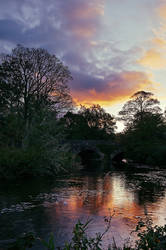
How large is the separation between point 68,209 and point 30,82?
26.7m

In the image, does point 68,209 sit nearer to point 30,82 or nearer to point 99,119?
point 30,82

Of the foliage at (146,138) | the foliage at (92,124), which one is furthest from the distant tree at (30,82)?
the foliage at (92,124)

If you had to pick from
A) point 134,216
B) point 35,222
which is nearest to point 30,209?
point 35,222

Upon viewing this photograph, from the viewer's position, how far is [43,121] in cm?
2561

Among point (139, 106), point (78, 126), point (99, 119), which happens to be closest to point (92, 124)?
point (99, 119)

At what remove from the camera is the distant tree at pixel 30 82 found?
117 ft

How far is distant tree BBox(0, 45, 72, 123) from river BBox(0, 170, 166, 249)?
738 inches

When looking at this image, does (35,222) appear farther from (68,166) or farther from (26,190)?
(68,166)

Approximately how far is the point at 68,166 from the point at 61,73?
13.7 m

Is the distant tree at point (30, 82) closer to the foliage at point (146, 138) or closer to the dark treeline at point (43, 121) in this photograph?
the dark treeline at point (43, 121)

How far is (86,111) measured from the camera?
296 feet

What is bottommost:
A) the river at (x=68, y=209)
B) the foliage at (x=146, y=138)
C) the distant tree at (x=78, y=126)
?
the river at (x=68, y=209)

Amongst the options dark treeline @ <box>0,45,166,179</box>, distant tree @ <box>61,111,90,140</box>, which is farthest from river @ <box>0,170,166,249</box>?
distant tree @ <box>61,111,90,140</box>

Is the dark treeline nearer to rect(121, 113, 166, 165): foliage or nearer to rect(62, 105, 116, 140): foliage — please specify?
rect(121, 113, 166, 165): foliage
